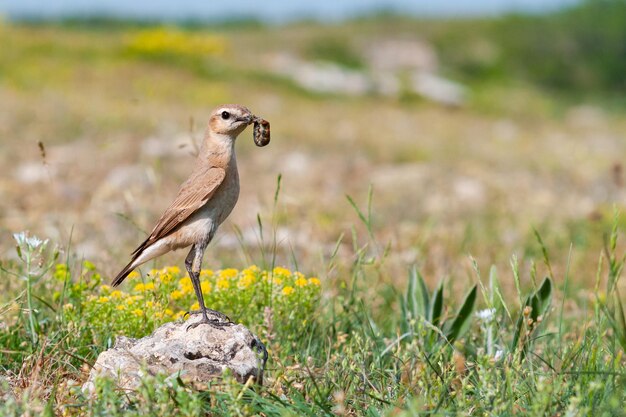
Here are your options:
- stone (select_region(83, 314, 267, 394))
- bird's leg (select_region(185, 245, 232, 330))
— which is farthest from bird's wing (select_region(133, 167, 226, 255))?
stone (select_region(83, 314, 267, 394))

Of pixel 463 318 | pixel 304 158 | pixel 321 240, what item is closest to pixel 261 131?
pixel 463 318

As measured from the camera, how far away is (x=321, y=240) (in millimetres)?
7137

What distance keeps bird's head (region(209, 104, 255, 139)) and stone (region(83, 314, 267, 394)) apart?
86 cm

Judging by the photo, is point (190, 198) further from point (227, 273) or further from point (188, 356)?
point (188, 356)

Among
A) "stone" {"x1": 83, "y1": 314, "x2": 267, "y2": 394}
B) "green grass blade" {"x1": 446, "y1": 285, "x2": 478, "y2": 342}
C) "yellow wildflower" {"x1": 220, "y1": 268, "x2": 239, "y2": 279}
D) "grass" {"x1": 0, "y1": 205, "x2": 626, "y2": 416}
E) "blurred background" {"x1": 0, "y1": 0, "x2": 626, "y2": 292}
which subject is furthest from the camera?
"blurred background" {"x1": 0, "y1": 0, "x2": 626, "y2": 292}

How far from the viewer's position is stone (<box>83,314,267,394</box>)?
288cm

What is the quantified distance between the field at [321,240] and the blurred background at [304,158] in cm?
5

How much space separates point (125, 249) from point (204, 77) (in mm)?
16045

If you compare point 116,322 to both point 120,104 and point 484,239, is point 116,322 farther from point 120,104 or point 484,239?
point 120,104

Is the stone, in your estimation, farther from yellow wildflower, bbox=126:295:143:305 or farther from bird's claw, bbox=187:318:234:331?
yellow wildflower, bbox=126:295:143:305

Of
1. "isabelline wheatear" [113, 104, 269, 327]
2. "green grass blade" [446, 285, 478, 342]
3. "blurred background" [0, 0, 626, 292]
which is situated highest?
"isabelline wheatear" [113, 104, 269, 327]

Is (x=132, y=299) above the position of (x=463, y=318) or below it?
above

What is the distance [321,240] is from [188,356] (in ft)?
13.3

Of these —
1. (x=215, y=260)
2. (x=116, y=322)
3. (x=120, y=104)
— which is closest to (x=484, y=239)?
(x=215, y=260)
